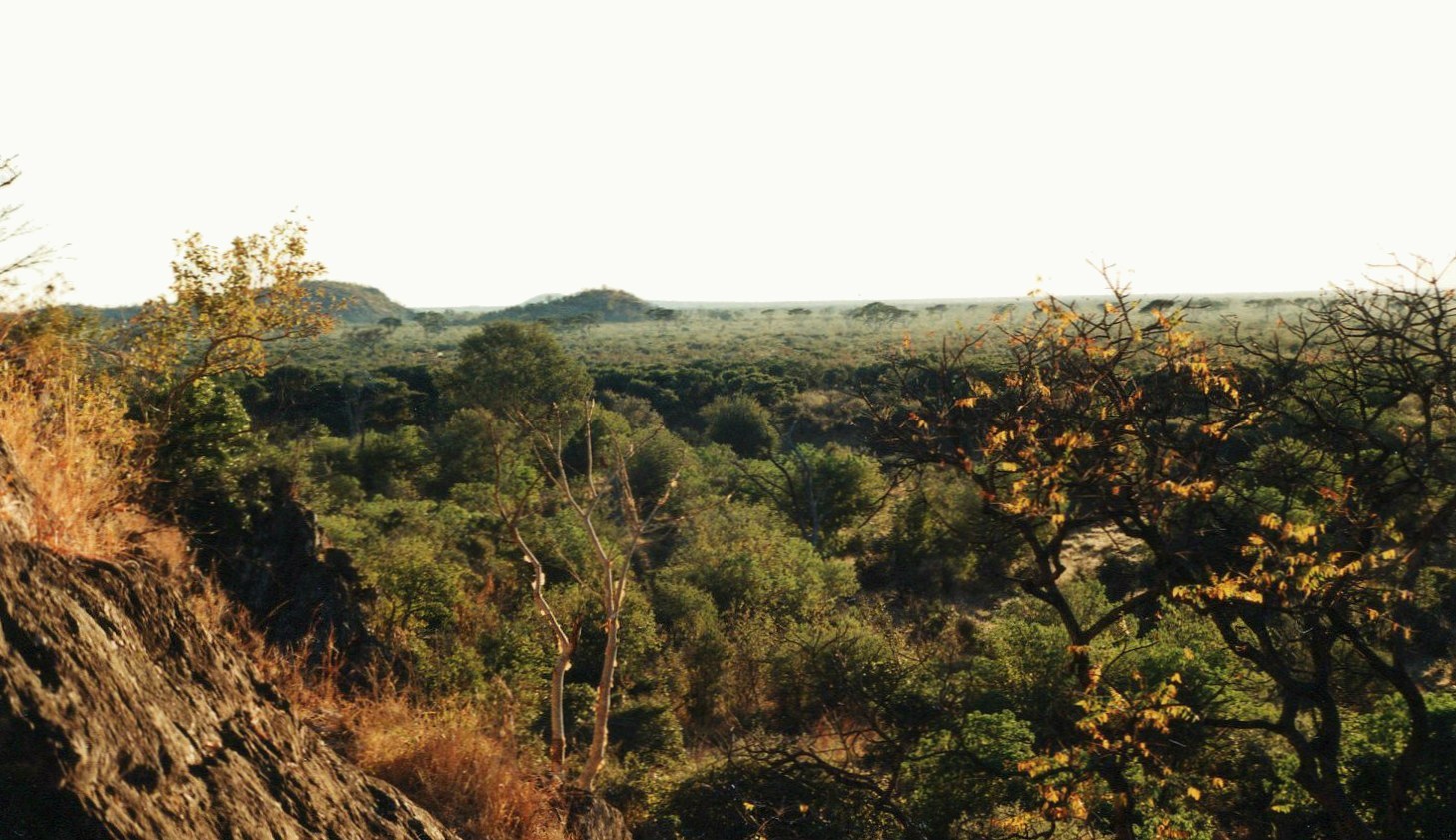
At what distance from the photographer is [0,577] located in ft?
12.9

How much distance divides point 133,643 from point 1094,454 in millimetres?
7124

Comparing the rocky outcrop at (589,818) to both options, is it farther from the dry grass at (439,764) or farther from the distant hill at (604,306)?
the distant hill at (604,306)

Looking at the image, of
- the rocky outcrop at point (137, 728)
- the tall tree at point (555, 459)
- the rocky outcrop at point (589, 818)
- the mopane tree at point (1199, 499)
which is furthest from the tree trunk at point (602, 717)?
the mopane tree at point (1199, 499)

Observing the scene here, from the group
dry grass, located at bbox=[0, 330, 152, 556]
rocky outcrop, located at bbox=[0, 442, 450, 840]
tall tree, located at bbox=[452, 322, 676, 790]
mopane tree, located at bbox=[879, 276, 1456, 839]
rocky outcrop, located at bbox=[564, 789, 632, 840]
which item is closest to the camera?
rocky outcrop, located at bbox=[0, 442, 450, 840]

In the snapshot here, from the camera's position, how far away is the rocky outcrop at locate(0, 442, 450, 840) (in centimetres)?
355

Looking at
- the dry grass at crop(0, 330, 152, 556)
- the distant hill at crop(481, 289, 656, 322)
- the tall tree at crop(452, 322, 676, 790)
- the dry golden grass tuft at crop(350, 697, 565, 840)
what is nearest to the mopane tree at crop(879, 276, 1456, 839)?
the dry golden grass tuft at crop(350, 697, 565, 840)

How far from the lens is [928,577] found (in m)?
28.8

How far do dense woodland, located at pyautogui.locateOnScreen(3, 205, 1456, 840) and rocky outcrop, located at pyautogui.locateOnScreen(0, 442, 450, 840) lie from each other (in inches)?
70.9

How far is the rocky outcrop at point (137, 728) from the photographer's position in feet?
11.7

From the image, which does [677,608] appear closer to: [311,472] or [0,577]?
[311,472]

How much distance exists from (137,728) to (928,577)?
26712 millimetres

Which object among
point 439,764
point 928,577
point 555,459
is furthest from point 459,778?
point 928,577

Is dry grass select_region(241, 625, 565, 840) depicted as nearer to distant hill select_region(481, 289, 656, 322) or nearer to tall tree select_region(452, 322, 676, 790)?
tall tree select_region(452, 322, 676, 790)

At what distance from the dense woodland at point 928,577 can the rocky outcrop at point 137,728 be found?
1.80 meters
